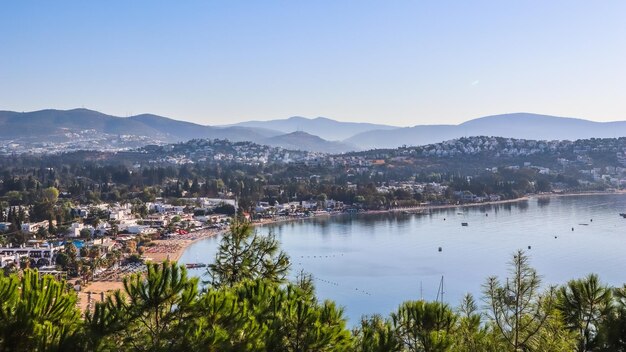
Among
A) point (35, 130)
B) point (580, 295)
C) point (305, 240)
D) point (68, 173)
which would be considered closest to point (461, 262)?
point (305, 240)

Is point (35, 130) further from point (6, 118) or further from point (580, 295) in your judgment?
point (580, 295)

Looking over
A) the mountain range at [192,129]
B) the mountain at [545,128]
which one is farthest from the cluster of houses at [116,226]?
the mountain at [545,128]

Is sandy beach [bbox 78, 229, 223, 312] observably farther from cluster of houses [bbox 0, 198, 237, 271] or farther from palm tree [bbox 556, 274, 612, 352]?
palm tree [bbox 556, 274, 612, 352]

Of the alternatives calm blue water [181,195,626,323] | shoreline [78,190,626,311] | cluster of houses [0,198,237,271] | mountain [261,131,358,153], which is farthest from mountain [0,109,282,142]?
calm blue water [181,195,626,323]

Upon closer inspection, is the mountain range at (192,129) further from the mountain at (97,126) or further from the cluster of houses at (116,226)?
the cluster of houses at (116,226)

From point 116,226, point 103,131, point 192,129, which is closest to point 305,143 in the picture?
point 192,129

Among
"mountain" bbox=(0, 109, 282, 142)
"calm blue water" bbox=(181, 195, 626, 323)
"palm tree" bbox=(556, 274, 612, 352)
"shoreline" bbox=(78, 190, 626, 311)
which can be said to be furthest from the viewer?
"mountain" bbox=(0, 109, 282, 142)
